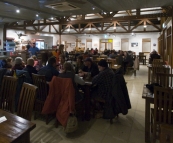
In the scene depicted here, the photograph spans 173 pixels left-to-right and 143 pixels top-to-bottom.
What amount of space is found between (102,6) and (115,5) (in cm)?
39

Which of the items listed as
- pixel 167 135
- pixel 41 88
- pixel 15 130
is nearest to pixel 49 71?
pixel 41 88

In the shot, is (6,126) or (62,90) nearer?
(6,126)

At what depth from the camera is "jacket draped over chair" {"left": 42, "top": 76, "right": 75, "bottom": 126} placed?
93.7 inches

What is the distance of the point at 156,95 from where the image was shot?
1.85m

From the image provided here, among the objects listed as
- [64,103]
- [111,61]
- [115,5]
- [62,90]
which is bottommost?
[64,103]

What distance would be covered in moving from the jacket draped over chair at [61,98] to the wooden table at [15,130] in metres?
1.07

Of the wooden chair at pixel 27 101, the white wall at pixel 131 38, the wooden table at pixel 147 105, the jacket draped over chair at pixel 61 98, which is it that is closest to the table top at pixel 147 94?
the wooden table at pixel 147 105

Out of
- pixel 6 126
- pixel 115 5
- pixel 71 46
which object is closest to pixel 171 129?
pixel 6 126

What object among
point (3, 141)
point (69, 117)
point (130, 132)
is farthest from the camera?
point (130, 132)

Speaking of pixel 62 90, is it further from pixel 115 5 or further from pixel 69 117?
pixel 115 5

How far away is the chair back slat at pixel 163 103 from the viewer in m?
1.77

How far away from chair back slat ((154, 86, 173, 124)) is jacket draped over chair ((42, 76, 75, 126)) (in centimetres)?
116

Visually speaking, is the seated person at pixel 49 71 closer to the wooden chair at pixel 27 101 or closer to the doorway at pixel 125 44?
the wooden chair at pixel 27 101

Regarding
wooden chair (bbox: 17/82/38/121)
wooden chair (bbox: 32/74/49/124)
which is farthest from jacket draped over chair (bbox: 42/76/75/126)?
wooden chair (bbox: 17/82/38/121)
